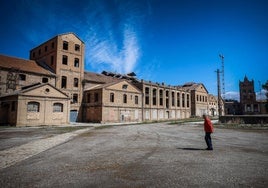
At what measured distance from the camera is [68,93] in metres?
34.5

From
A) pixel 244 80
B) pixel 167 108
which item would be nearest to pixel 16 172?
pixel 167 108

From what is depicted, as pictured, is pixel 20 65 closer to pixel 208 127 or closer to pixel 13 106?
pixel 13 106

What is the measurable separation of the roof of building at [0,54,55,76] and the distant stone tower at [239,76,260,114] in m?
68.6

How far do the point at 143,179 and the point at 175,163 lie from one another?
5.83 ft

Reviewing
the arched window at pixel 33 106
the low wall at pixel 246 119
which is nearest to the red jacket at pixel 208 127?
the low wall at pixel 246 119

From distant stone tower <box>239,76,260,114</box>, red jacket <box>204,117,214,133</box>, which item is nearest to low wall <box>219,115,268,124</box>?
red jacket <box>204,117,214,133</box>

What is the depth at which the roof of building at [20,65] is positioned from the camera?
2861 centimetres

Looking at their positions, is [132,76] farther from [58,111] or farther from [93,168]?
[93,168]

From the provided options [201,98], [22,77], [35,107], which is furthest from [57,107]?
[201,98]

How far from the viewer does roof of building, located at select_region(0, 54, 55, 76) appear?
28.6m

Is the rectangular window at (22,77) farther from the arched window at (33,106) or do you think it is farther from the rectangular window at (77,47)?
the rectangular window at (77,47)

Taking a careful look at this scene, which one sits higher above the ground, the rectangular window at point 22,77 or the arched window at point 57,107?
the rectangular window at point 22,77

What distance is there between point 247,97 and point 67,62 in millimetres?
68314

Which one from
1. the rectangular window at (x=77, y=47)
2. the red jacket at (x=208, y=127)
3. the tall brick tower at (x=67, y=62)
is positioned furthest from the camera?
the rectangular window at (x=77, y=47)
